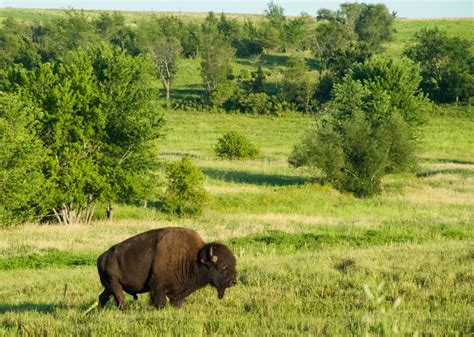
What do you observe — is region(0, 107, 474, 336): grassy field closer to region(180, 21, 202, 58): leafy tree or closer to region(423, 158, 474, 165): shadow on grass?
region(423, 158, 474, 165): shadow on grass

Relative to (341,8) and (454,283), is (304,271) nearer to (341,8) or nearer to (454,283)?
(454,283)

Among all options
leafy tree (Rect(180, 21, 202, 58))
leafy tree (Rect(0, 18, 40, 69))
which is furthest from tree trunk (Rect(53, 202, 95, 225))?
leafy tree (Rect(180, 21, 202, 58))

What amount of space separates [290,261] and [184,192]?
19675 mm

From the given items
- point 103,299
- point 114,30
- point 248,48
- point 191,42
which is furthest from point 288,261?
point 114,30

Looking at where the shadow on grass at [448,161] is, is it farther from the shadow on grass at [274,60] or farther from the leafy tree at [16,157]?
the shadow on grass at [274,60]

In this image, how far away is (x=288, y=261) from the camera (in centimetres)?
1747

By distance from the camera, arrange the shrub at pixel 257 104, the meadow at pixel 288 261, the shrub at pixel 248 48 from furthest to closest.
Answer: the shrub at pixel 248 48
the shrub at pixel 257 104
the meadow at pixel 288 261

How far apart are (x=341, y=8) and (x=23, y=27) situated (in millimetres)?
73680

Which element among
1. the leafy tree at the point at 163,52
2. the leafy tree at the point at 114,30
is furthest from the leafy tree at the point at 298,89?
the leafy tree at the point at 114,30

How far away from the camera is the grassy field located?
903 cm

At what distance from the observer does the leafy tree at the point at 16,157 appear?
30203 millimetres

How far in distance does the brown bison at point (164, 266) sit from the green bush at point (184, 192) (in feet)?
83.7

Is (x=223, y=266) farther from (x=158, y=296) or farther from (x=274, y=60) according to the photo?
(x=274, y=60)

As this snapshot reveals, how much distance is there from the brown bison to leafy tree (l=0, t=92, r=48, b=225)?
68.9 feet
